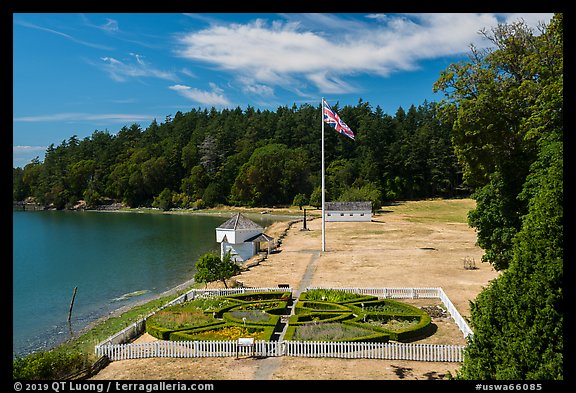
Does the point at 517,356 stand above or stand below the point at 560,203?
below

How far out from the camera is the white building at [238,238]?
1528 inches

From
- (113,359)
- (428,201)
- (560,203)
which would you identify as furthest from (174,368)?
(428,201)

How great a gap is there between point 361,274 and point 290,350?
54.1 feet

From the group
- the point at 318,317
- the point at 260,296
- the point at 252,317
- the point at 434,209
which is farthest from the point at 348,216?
the point at 252,317

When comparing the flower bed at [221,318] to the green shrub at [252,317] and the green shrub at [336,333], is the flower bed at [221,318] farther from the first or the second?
the green shrub at [336,333]

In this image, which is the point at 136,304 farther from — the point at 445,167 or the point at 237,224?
the point at 445,167

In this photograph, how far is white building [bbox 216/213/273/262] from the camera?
1528 inches

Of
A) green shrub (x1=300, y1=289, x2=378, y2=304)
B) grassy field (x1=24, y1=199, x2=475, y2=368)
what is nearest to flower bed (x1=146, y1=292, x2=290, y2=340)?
green shrub (x1=300, y1=289, x2=378, y2=304)

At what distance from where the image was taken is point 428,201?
102750 mm

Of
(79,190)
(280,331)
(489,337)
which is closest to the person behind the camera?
(489,337)

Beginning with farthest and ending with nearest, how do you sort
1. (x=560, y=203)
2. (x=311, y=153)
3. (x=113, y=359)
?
(x=311, y=153)
(x=113, y=359)
(x=560, y=203)

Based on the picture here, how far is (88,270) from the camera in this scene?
142 ft
